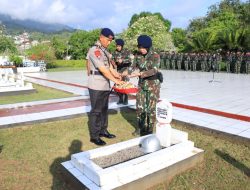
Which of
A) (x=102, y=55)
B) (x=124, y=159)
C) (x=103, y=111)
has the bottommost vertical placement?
(x=124, y=159)

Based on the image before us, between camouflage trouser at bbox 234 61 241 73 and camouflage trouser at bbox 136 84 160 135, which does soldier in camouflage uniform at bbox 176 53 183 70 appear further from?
camouflage trouser at bbox 136 84 160 135

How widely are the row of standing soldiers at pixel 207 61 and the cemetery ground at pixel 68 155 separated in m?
13.1

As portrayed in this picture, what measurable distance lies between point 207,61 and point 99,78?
1663 centimetres

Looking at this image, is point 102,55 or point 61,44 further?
point 61,44

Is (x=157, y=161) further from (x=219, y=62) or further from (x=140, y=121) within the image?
(x=219, y=62)

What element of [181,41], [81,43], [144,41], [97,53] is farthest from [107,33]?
[81,43]

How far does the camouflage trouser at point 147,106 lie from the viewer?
16.6 ft

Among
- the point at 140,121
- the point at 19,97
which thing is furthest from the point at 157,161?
the point at 19,97

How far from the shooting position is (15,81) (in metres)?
11.7

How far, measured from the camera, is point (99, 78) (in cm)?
482

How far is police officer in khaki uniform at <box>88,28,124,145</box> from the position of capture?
4664mm

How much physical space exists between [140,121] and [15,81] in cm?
792

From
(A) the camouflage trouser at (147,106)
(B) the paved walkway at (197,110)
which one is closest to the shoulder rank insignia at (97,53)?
(A) the camouflage trouser at (147,106)

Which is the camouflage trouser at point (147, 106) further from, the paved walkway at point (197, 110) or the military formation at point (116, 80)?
the paved walkway at point (197, 110)
